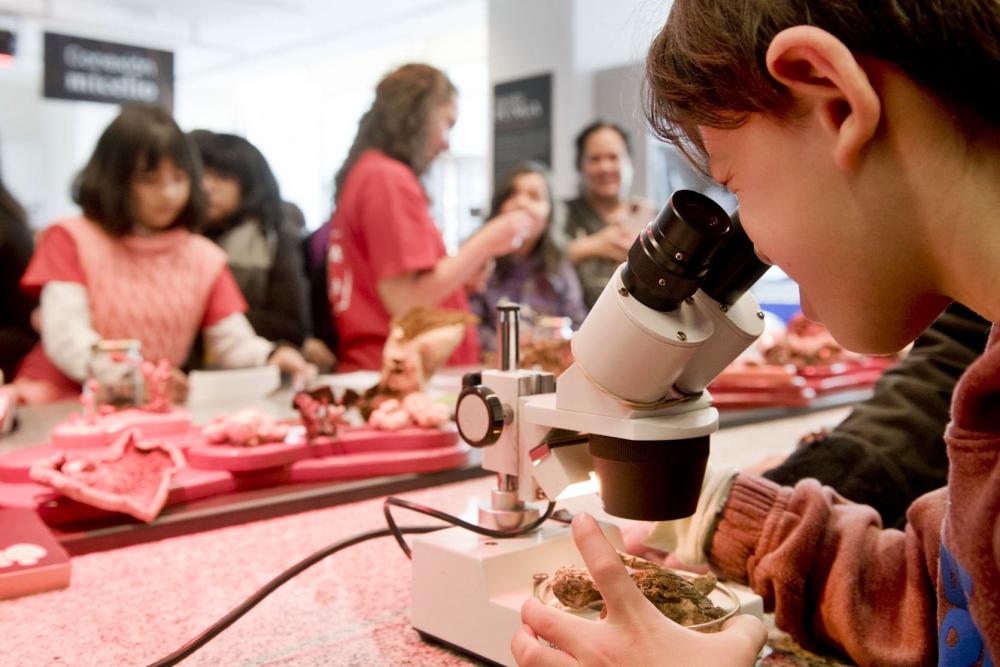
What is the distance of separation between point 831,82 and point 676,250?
0.42 ft

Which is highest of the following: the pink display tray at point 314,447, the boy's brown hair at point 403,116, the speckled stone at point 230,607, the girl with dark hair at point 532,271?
the boy's brown hair at point 403,116

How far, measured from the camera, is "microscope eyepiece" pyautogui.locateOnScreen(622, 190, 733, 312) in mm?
522

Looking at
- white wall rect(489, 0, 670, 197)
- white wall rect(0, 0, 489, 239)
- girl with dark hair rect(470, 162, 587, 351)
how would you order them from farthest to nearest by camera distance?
1. white wall rect(0, 0, 489, 239)
2. white wall rect(489, 0, 670, 197)
3. girl with dark hair rect(470, 162, 587, 351)

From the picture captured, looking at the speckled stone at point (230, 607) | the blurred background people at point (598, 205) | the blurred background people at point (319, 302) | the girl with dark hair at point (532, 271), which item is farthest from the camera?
the blurred background people at point (598, 205)

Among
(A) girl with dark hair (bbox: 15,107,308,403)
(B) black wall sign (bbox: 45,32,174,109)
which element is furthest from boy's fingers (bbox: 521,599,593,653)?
(B) black wall sign (bbox: 45,32,174,109)

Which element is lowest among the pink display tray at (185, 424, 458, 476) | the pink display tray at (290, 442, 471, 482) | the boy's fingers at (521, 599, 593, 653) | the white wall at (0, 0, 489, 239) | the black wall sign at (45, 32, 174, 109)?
the pink display tray at (290, 442, 471, 482)

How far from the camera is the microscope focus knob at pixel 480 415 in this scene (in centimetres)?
68

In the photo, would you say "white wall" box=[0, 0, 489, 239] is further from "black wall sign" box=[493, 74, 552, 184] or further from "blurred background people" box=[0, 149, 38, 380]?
"blurred background people" box=[0, 149, 38, 380]

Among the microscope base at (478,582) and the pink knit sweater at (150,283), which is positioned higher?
the pink knit sweater at (150,283)

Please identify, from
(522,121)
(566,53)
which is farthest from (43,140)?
(566,53)

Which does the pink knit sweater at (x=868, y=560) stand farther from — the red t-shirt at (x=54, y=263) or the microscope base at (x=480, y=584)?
the red t-shirt at (x=54, y=263)

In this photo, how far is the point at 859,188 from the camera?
1.55 ft

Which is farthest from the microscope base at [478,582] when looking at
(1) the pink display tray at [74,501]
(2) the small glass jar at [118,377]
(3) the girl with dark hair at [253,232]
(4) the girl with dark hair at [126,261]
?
(3) the girl with dark hair at [253,232]

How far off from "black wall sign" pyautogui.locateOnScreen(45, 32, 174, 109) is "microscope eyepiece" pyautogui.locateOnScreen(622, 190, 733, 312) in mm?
4978
